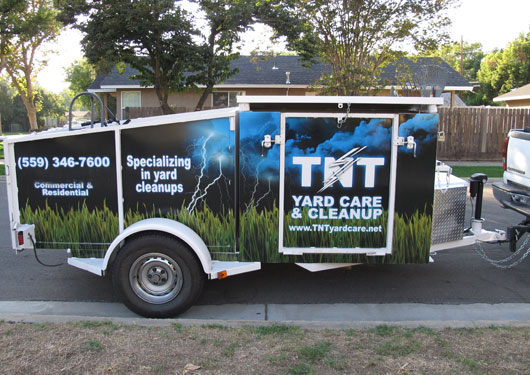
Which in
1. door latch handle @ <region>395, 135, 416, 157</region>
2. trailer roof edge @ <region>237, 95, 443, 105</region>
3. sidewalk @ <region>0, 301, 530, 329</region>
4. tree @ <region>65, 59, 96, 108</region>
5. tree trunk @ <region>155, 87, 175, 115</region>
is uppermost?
tree @ <region>65, 59, 96, 108</region>

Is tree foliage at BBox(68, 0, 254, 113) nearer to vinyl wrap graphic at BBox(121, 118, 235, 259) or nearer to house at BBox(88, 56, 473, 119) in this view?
house at BBox(88, 56, 473, 119)

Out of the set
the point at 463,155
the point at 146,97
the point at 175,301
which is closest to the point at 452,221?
the point at 175,301

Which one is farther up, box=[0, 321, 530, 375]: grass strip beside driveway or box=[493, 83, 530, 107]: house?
box=[493, 83, 530, 107]: house

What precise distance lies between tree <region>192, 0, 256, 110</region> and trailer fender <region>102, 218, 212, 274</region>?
11.8 meters

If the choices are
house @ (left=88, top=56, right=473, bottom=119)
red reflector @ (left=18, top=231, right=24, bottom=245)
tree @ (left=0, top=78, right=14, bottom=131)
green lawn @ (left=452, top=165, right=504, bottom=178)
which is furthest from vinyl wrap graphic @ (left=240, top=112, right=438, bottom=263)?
tree @ (left=0, top=78, right=14, bottom=131)

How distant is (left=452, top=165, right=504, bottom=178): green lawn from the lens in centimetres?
1436

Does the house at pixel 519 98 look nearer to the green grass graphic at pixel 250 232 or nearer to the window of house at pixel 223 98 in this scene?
the window of house at pixel 223 98

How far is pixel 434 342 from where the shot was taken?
11.8 feet

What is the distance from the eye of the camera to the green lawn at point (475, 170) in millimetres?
14359

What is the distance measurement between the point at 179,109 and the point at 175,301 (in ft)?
55.3

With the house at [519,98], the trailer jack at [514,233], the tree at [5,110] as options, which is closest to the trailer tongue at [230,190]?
the trailer jack at [514,233]

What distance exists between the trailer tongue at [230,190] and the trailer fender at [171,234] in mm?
13

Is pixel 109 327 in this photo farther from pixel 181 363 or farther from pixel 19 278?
pixel 19 278

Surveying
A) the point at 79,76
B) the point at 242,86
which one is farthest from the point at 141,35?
the point at 79,76
